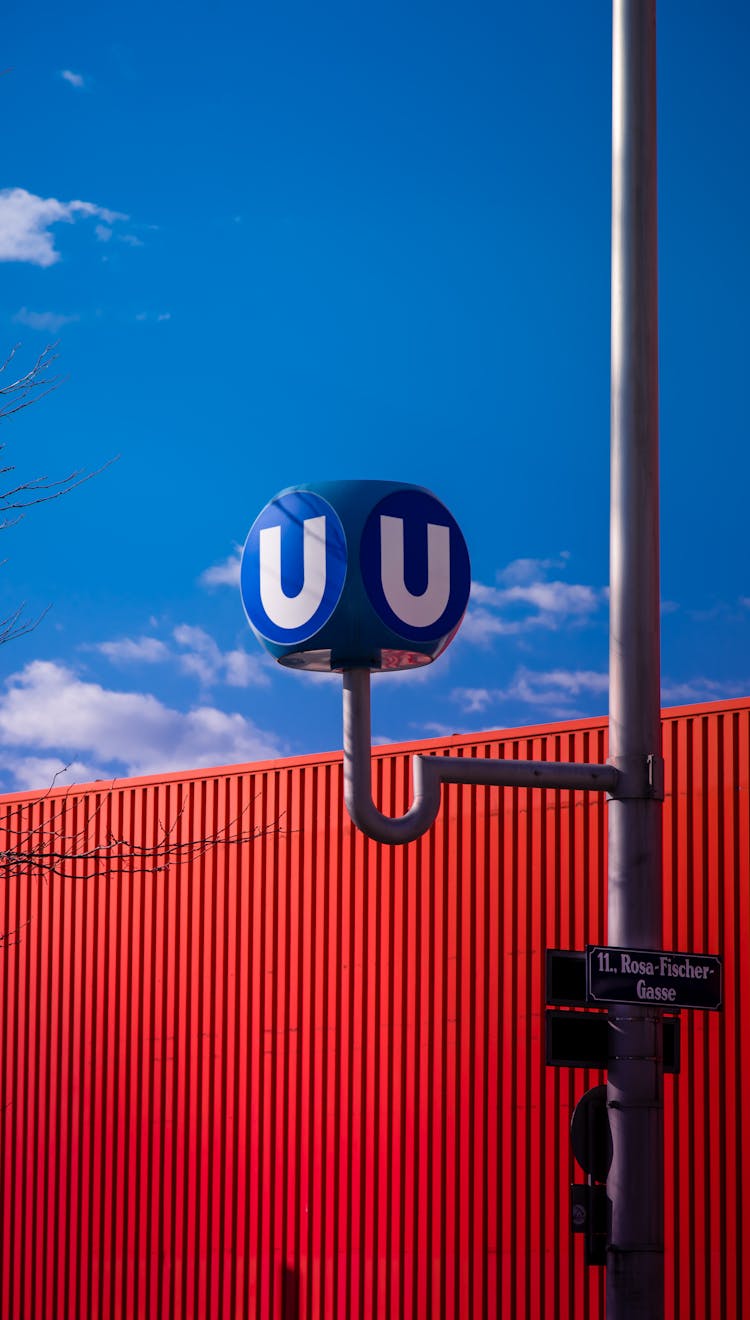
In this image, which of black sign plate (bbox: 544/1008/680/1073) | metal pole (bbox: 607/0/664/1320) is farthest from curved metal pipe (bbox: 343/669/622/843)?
black sign plate (bbox: 544/1008/680/1073)

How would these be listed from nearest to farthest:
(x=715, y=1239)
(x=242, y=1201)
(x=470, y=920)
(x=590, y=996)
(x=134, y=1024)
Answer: (x=590, y=996), (x=715, y=1239), (x=470, y=920), (x=242, y=1201), (x=134, y=1024)

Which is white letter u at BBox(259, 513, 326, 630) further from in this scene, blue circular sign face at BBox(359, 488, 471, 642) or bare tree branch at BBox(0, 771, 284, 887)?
bare tree branch at BBox(0, 771, 284, 887)

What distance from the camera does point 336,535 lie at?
8.23m

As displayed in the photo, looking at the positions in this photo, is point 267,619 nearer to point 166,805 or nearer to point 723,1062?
point 723,1062

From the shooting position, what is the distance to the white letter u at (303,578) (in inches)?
324

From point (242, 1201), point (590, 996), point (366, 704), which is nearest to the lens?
point (590, 996)

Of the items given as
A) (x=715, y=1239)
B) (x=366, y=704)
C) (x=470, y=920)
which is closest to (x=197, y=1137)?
(x=470, y=920)

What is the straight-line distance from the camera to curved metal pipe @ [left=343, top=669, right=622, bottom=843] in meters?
8.07

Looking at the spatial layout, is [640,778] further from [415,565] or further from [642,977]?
[415,565]

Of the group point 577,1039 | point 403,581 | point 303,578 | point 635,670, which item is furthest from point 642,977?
point 303,578

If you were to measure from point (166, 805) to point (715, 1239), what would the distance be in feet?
25.3

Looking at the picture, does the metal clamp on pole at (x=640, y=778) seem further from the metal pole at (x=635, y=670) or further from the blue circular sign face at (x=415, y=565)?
the blue circular sign face at (x=415, y=565)

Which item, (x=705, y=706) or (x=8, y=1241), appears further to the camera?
(x=8, y=1241)

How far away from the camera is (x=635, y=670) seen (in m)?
7.95
